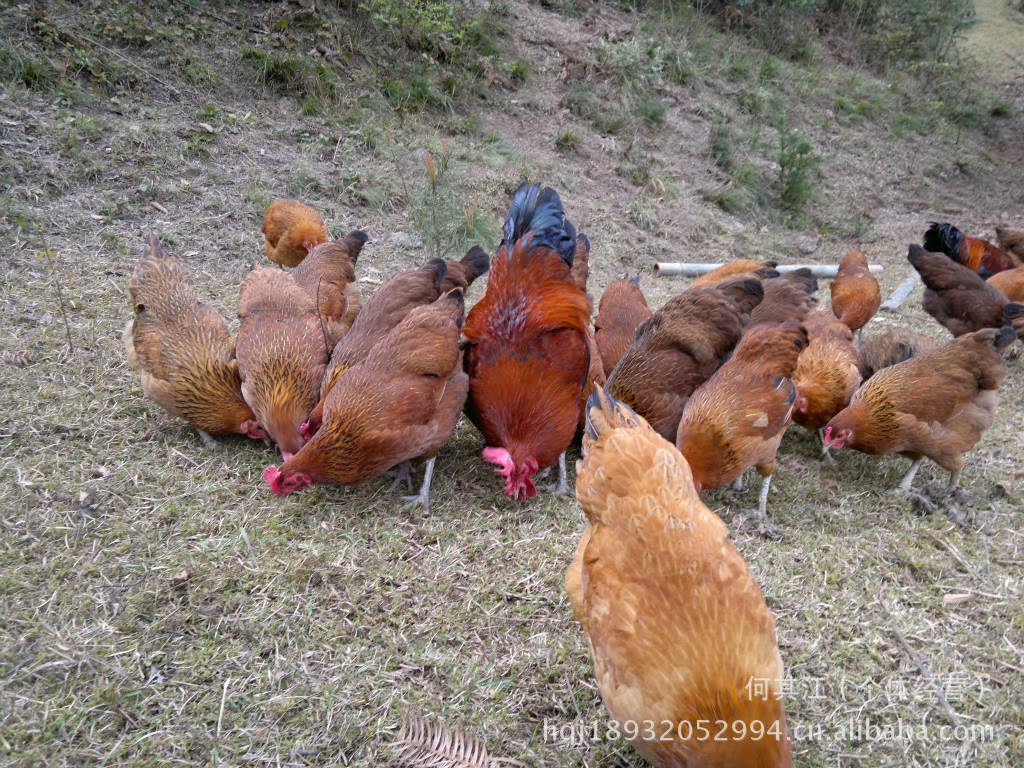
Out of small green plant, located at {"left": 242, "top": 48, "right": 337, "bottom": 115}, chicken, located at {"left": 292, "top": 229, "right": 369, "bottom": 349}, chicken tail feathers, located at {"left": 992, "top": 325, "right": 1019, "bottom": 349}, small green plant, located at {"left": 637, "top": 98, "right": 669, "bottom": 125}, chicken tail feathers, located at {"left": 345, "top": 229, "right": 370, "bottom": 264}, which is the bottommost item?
chicken, located at {"left": 292, "top": 229, "right": 369, "bottom": 349}

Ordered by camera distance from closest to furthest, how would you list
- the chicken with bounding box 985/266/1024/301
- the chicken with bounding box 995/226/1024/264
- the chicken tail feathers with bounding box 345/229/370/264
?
the chicken tail feathers with bounding box 345/229/370/264 < the chicken with bounding box 985/266/1024/301 < the chicken with bounding box 995/226/1024/264

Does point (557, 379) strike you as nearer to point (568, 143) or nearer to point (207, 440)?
point (207, 440)

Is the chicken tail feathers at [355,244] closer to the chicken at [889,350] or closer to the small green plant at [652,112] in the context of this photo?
the chicken at [889,350]

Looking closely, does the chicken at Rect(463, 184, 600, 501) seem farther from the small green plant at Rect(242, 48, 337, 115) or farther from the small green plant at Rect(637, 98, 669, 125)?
the small green plant at Rect(637, 98, 669, 125)

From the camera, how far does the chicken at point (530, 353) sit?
11.2 ft

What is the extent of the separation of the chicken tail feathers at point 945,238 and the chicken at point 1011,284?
1.72 feet

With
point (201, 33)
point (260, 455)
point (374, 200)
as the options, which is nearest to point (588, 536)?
point (260, 455)

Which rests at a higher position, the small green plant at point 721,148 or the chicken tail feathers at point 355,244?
the small green plant at point 721,148

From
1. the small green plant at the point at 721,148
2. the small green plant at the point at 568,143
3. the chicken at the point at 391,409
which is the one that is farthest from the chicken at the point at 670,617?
the small green plant at the point at 721,148

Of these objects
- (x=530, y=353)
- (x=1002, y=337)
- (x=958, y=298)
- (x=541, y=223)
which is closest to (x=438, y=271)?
(x=541, y=223)

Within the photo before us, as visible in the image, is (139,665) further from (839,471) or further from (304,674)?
(839,471)

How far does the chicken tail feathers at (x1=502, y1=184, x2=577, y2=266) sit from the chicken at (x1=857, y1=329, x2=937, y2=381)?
2433 mm

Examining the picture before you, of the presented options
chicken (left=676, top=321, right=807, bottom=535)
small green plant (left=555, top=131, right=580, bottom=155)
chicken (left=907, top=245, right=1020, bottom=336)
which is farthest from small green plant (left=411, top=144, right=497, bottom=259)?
chicken (left=907, top=245, right=1020, bottom=336)

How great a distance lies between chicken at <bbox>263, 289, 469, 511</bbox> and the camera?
10.4ft
